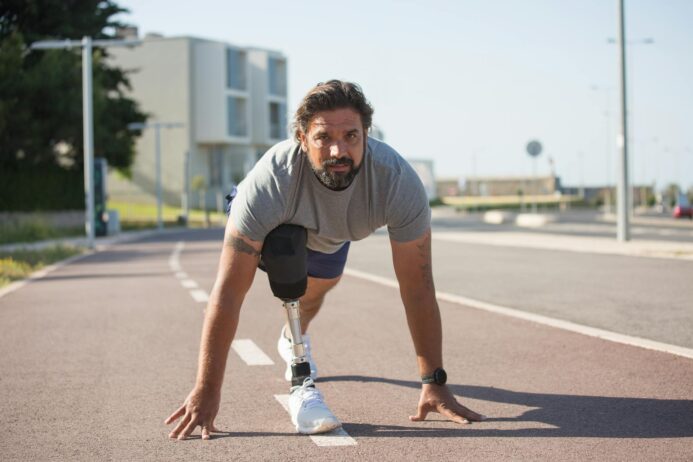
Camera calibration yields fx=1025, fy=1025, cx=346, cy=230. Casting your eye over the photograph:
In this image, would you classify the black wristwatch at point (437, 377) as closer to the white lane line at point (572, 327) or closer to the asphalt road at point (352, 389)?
the asphalt road at point (352, 389)

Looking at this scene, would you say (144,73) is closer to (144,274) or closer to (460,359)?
(144,274)

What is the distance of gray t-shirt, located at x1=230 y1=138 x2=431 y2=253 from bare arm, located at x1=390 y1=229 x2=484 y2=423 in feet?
0.37

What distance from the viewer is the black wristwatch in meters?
4.87

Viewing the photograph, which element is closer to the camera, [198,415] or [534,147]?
[198,415]

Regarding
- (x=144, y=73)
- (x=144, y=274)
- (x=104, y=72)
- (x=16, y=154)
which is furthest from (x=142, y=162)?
(x=144, y=274)

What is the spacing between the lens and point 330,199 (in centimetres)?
473

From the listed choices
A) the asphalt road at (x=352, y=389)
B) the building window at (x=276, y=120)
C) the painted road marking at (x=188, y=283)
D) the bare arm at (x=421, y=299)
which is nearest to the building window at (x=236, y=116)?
the building window at (x=276, y=120)

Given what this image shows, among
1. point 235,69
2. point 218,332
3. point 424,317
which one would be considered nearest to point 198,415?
point 218,332

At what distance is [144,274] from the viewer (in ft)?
54.3

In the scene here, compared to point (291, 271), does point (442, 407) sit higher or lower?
lower

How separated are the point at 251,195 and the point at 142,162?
265ft

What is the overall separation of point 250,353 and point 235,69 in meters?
78.9

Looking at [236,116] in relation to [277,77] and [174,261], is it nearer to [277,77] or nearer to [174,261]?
[277,77]

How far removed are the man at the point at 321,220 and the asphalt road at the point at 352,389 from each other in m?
0.17
